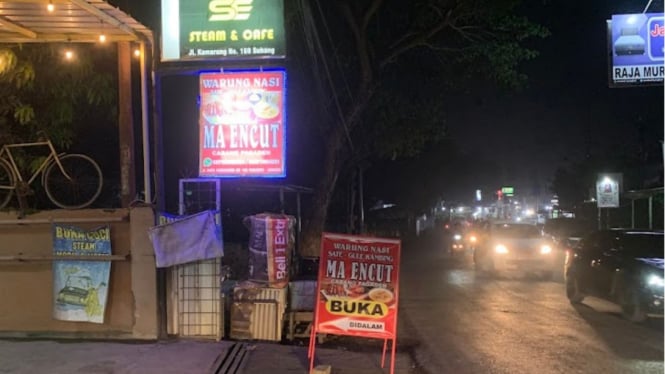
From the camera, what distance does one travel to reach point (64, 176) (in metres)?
9.83

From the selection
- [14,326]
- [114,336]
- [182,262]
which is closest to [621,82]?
[182,262]

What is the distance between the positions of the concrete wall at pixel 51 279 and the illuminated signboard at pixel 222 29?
2.44m

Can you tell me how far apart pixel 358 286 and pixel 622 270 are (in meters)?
6.21

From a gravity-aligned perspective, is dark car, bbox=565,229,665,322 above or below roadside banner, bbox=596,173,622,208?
below

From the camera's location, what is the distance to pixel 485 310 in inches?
494

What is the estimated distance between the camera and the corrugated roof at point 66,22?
747cm

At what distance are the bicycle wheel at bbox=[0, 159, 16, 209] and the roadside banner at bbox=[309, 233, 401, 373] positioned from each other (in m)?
4.78

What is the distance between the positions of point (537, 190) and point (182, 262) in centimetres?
12600

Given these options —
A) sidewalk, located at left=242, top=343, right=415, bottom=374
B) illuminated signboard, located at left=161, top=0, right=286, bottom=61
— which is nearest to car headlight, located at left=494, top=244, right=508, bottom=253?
sidewalk, located at left=242, top=343, right=415, bottom=374

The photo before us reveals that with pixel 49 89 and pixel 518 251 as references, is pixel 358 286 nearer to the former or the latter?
pixel 49 89

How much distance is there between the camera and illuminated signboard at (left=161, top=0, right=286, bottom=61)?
9094 millimetres

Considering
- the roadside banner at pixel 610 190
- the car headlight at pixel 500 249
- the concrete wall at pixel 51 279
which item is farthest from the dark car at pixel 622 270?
the roadside banner at pixel 610 190

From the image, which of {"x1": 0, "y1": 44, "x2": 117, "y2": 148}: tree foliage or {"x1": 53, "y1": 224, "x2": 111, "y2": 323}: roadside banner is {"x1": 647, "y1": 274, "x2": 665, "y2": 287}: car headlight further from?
{"x1": 0, "y1": 44, "x2": 117, "y2": 148}: tree foliage

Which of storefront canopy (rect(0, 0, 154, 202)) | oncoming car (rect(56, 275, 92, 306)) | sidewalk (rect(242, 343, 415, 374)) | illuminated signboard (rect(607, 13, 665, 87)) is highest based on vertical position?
illuminated signboard (rect(607, 13, 665, 87))
